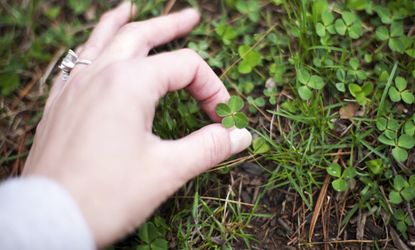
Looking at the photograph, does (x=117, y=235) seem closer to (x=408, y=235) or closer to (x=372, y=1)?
(x=408, y=235)

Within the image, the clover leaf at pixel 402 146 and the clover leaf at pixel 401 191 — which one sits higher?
the clover leaf at pixel 402 146

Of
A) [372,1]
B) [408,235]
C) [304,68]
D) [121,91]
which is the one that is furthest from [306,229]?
[372,1]

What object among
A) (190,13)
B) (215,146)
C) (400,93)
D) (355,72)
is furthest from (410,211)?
(190,13)

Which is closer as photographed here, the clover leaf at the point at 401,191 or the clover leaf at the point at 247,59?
the clover leaf at the point at 401,191

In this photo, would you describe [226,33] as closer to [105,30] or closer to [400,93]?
[105,30]

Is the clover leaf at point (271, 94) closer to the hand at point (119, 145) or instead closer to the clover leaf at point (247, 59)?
the clover leaf at point (247, 59)

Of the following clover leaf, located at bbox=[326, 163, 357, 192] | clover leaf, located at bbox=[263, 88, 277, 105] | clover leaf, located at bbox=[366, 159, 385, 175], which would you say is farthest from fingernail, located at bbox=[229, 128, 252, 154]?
clover leaf, located at bbox=[366, 159, 385, 175]

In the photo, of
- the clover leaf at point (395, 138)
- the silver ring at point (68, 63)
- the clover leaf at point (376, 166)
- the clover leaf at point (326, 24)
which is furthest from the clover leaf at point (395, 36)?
the silver ring at point (68, 63)

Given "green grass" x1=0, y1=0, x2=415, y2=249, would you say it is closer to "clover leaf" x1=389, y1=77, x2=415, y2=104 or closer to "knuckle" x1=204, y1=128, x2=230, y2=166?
"clover leaf" x1=389, y1=77, x2=415, y2=104
